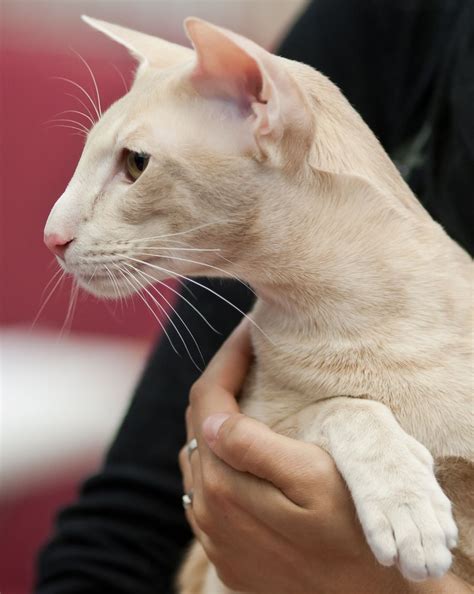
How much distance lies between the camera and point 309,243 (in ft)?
2.36

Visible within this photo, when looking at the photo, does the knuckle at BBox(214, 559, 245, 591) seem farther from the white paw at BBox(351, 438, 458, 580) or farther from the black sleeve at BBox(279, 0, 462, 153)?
the black sleeve at BBox(279, 0, 462, 153)

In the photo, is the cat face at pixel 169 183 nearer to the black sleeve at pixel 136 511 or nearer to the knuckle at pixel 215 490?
the knuckle at pixel 215 490

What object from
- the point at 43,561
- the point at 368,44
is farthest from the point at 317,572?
the point at 368,44

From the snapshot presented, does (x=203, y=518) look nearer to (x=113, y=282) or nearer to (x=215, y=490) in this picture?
(x=215, y=490)

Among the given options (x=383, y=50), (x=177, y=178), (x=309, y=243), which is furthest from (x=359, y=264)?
(x=383, y=50)

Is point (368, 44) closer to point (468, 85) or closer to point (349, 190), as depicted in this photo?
point (468, 85)

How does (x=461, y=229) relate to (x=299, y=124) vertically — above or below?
below

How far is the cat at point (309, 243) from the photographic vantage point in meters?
0.64

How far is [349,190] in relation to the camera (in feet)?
2.31

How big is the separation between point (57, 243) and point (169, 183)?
4.0 inches

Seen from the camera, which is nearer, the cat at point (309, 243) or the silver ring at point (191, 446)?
the cat at point (309, 243)

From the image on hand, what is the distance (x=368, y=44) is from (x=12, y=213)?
1.68 ft

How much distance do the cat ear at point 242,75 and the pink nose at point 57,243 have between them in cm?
16

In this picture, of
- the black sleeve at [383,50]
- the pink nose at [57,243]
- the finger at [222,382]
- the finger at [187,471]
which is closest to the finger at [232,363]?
the finger at [222,382]
